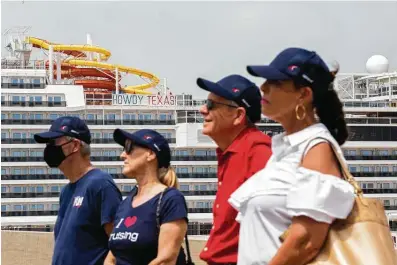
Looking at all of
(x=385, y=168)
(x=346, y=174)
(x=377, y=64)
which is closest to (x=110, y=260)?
(x=346, y=174)

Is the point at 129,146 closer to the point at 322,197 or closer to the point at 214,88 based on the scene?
the point at 214,88

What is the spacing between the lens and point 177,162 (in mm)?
43625

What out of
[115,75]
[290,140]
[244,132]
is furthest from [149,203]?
[115,75]

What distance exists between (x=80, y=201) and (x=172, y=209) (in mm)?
753

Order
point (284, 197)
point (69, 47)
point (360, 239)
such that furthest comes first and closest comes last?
point (69, 47) < point (284, 197) < point (360, 239)

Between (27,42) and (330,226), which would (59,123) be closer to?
(330,226)

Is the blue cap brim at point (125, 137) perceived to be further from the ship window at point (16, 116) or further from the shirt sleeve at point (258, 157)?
the ship window at point (16, 116)

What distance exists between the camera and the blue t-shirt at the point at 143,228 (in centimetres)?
375

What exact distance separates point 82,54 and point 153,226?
145ft

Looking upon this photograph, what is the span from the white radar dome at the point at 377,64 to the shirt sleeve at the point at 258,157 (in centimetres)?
4553

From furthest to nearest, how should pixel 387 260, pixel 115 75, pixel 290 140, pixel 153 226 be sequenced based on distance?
1. pixel 115 75
2. pixel 153 226
3. pixel 290 140
4. pixel 387 260

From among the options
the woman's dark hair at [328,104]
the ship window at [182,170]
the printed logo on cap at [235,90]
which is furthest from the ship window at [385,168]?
the woman's dark hair at [328,104]

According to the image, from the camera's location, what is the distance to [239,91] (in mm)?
3420

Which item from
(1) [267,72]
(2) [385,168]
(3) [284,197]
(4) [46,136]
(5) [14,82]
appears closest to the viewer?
(3) [284,197]
